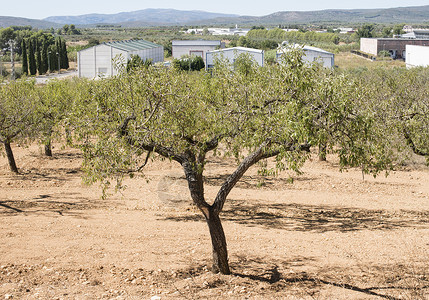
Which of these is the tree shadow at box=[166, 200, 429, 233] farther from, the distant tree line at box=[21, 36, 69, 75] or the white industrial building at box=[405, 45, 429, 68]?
the distant tree line at box=[21, 36, 69, 75]

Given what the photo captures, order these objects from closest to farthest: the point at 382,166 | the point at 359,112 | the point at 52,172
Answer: the point at 359,112 < the point at 382,166 < the point at 52,172

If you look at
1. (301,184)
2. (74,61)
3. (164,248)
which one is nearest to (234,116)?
(164,248)

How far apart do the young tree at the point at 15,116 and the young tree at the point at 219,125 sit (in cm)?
939

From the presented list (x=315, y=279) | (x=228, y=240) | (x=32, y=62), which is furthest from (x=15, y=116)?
(x=32, y=62)

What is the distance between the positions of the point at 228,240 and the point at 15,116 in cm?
1189

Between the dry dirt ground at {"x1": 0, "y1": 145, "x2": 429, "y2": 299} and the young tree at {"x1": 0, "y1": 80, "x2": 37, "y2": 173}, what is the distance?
2.01 meters

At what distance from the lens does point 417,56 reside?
70375mm

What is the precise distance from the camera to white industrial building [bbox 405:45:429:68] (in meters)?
66.9

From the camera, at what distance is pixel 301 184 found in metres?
21.8

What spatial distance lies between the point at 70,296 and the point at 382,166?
22.4 ft

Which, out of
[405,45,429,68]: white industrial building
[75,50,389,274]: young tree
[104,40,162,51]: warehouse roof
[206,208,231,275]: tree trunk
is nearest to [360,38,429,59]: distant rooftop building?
[405,45,429,68]: white industrial building

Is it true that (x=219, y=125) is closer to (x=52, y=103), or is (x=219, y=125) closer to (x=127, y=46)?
(x=52, y=103)

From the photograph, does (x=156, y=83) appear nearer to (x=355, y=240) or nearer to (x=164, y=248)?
(x=164, y=248)

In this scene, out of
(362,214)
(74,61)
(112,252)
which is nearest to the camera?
(112,252)
